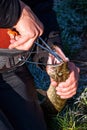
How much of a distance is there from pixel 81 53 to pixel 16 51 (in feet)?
8.26

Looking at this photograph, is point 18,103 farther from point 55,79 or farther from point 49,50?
point 49,50

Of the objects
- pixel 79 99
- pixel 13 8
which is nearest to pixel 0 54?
pixel 13 8

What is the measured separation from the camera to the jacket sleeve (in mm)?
2807

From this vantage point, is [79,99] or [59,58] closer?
[59,58]

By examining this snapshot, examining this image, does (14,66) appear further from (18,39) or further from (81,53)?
(81,53)

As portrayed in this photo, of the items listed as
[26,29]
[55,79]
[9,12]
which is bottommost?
[55,79]

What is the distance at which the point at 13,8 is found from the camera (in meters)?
2.83

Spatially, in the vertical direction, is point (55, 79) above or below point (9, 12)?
below

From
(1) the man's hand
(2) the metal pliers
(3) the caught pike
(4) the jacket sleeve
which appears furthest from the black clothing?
A: (4) the jacket sleeve

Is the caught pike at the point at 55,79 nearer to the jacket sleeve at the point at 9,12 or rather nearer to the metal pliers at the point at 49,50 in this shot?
the metal pliers at the point at 49,50

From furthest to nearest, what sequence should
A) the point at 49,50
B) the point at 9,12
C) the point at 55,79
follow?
the point at 55,79 → the point at 49,50 → the point at 9,12

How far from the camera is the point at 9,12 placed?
9.26 feet

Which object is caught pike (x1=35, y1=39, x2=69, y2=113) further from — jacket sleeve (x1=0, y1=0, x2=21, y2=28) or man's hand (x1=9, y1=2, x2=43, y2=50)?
jacket sleeve (x1=0, y1=0, x2=21, y2=28)

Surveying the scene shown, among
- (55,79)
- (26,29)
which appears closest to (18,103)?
(55,79)
